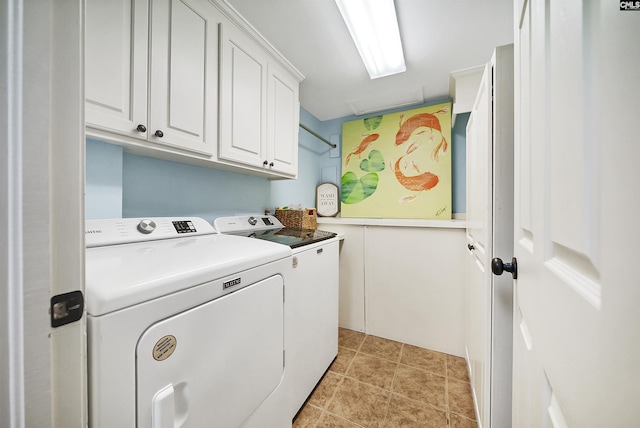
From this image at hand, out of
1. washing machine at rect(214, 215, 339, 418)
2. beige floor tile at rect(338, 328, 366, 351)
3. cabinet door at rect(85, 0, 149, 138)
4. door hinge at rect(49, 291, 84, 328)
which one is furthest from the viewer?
beige floor tile at rect(338, 328, 366, 351)

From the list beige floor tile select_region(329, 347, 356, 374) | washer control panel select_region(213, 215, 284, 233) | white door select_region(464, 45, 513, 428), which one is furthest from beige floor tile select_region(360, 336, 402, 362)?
washer control panel select_region(213, 215, 284, 233)

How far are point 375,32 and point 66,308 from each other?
191 cm

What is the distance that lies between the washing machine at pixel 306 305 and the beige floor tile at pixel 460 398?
0.82 m

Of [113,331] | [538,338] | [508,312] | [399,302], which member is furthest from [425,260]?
[113,331]

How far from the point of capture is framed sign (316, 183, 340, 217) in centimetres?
284

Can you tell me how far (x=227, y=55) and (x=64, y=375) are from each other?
1.60 meters

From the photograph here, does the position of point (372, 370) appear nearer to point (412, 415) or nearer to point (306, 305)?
point (412, 415)

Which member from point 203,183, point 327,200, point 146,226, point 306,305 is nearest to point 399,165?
point 327,200

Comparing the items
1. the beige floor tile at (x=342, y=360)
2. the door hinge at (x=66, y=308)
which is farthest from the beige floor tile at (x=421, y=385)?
the door hinge at (x=66, y=308)

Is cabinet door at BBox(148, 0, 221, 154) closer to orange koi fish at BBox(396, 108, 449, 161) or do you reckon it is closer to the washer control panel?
the washer control panel

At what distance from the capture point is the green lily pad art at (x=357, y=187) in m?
2.64

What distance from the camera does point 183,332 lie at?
64 cm

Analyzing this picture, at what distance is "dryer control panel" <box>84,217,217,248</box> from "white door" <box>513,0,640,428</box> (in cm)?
143

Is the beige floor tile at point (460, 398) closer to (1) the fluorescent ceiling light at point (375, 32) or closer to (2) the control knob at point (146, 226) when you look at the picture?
(2) the control knob at point (146, 226)
